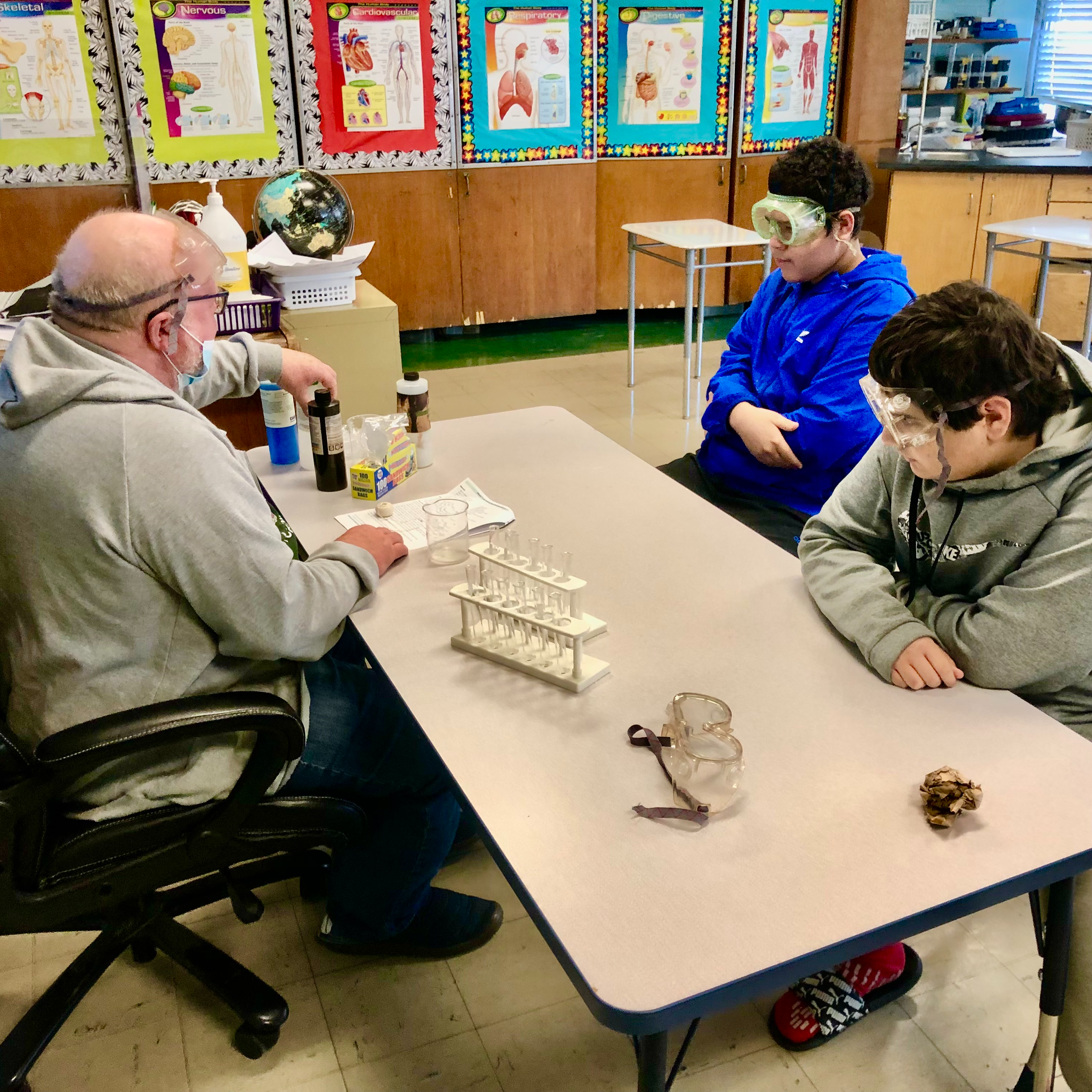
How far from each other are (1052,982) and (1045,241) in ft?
13.2

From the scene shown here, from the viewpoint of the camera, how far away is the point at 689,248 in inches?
173

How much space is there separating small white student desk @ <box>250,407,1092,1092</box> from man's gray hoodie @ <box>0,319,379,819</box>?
0.22m

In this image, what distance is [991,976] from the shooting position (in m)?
1.76

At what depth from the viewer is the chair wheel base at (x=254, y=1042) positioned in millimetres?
1653

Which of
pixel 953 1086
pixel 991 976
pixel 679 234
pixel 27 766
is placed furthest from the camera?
pixel 679 234

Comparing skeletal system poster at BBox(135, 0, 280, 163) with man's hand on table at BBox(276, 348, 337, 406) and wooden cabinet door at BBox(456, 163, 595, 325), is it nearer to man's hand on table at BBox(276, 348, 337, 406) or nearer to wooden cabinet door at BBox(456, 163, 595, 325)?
wooden cabinet door at BBox(456, 163, 595, 325)

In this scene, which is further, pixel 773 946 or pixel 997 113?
pixel 997 113

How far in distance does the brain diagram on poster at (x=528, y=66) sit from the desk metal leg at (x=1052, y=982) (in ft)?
17.1

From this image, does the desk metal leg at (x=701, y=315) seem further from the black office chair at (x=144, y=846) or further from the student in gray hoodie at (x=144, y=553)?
the black office chair at (x=144, y=846)

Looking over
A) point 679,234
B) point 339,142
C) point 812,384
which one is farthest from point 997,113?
point 812,384

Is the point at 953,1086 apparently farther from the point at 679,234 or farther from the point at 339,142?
the point at 339,142

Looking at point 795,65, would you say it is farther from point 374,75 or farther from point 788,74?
point 374,75

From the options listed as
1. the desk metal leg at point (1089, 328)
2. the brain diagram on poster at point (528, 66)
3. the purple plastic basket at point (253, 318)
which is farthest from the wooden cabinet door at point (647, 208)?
the purple plastic basket at point (253, 318)

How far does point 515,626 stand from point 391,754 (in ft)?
1.20
